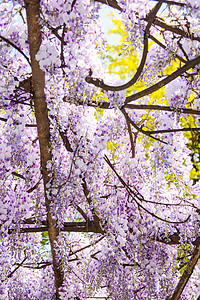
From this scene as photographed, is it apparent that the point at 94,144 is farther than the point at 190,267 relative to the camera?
No

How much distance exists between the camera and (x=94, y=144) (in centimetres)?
229

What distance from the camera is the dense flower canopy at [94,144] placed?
1.83 metres

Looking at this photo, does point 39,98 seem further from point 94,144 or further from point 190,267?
point 190,267

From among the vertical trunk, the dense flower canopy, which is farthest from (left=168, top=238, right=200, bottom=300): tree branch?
the vertical trunk

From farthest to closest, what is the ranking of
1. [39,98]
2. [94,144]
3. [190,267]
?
[190,267]
[94,144]
[39,98]

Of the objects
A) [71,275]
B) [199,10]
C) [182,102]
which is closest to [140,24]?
[199,10]

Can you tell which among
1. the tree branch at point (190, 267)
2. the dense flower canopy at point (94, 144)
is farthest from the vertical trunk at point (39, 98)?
the tree branch at point (190, 267)

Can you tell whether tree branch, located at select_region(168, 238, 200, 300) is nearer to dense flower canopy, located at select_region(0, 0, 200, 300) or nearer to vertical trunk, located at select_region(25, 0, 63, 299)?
dense flower canopy, located at select_region(0, 0, 200, 300)

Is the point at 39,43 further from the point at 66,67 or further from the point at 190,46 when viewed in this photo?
the point at 190,46

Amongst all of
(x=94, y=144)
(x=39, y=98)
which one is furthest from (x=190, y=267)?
(x=39, y=98)

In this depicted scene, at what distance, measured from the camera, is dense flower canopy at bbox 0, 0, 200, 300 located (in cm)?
183

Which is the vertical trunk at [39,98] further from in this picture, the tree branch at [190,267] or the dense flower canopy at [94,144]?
the tree branch at [190,267]

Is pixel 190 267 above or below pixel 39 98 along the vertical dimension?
below

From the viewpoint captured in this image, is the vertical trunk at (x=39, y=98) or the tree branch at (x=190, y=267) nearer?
the vertical trunk at (x=39, y=98)
